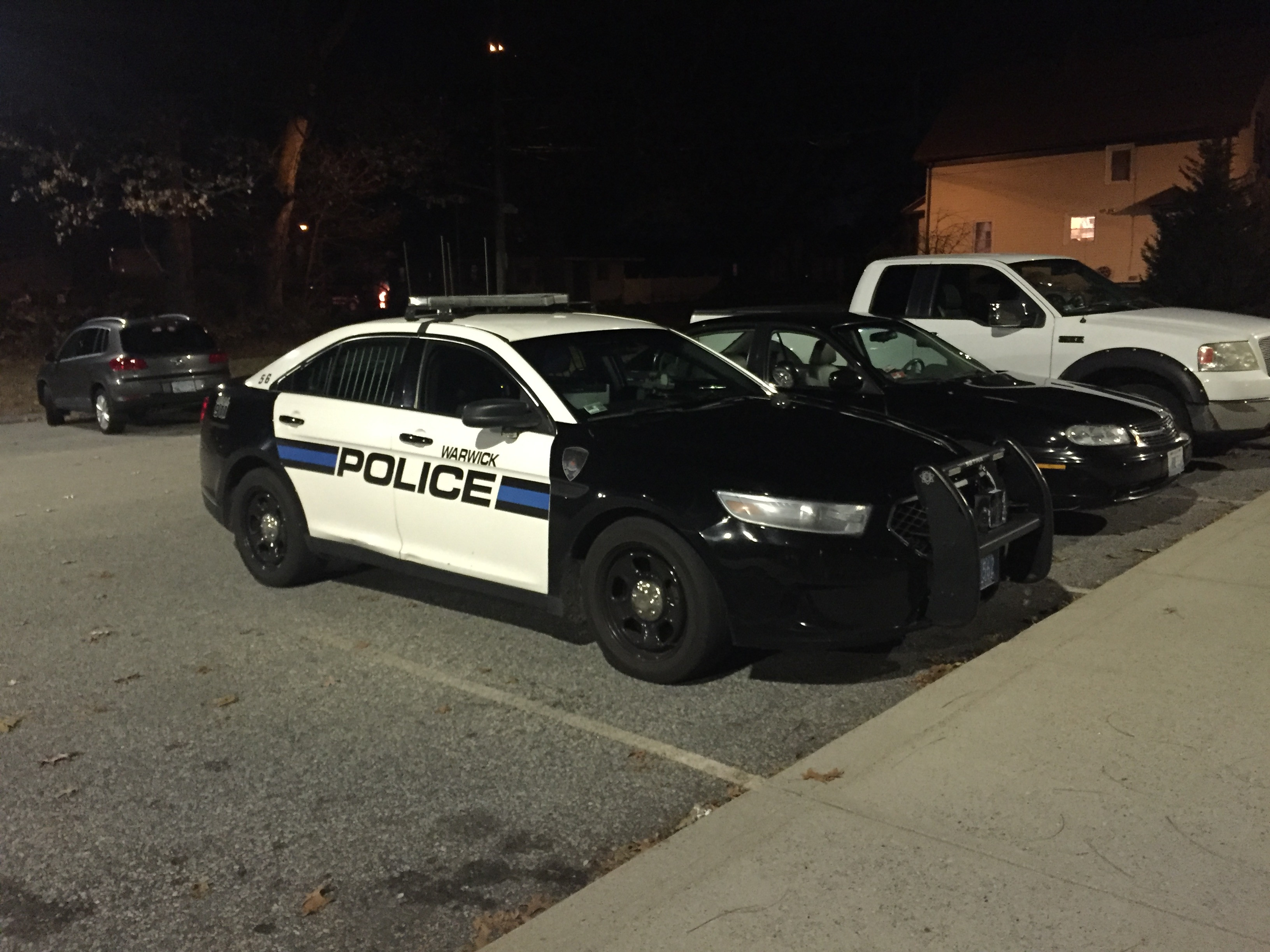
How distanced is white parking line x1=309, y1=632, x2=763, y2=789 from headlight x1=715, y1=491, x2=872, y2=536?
0.99 m

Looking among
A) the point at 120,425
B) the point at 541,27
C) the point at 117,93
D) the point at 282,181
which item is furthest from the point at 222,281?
the point at 120,425

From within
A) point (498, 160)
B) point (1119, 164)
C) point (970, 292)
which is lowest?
point (970, 292)

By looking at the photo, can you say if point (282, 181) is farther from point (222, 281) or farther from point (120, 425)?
point (120, 425)

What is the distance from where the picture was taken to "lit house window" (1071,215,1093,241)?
114ft

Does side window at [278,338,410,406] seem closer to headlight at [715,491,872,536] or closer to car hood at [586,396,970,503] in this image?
car hood at [586,396,970,503]

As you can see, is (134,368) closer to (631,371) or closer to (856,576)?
(631,371)

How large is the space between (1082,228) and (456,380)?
3245cm

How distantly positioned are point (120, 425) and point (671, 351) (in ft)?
38.4

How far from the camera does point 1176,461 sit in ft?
26.1

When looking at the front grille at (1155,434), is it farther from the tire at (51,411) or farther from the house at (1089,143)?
the house at (1089,143)

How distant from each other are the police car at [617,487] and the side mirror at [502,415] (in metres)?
0.01

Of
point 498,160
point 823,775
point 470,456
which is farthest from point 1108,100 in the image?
point 823,775

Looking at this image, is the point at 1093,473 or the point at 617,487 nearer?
the point at 617,487

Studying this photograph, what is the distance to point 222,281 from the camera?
34500 millimetres
